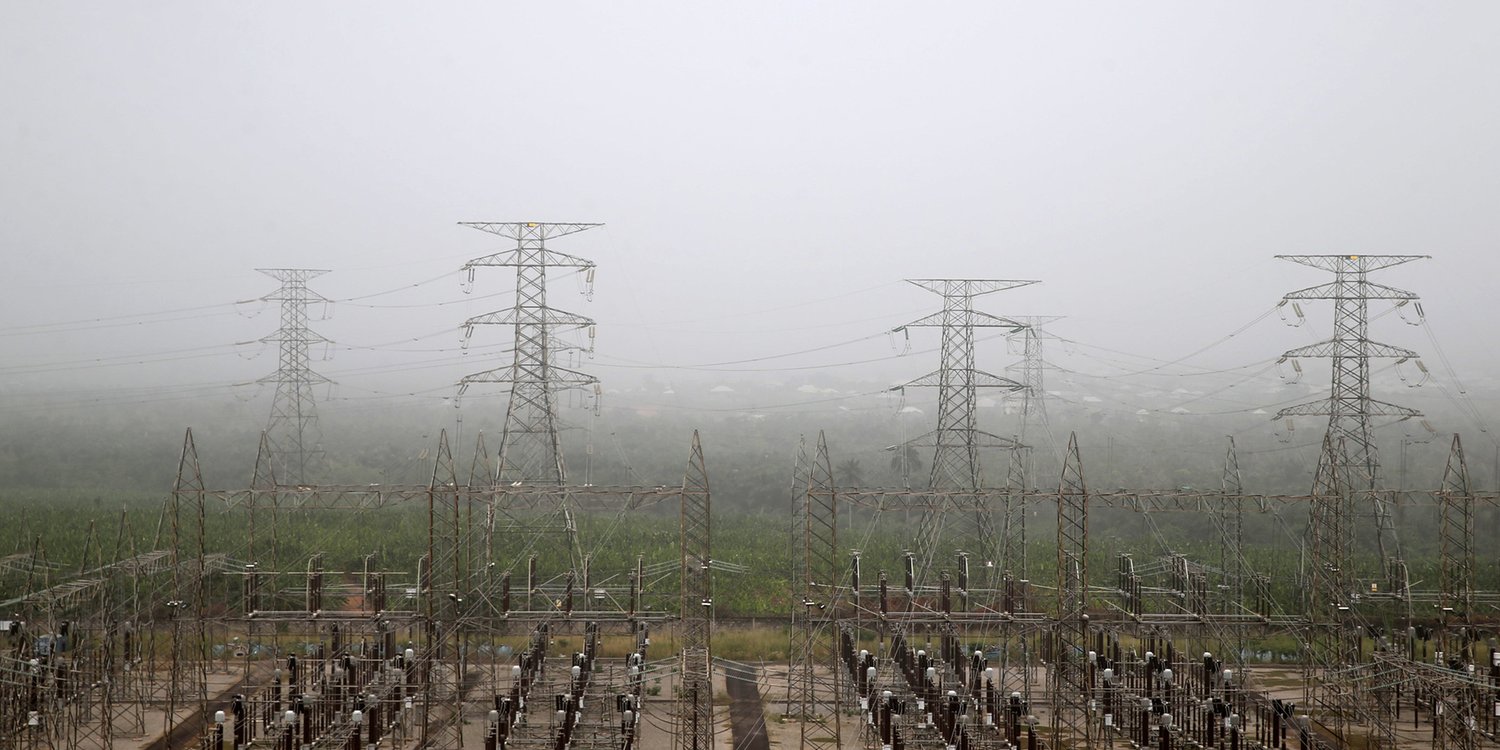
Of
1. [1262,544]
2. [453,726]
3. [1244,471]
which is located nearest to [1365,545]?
[1262,544]

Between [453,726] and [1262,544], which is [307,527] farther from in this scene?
[1262,544]

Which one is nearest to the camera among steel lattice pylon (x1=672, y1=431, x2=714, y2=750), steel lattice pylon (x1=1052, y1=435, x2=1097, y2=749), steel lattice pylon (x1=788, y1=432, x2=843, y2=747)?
steel lattice pylon (x1=672, y1=431, x2=714, y2=750)

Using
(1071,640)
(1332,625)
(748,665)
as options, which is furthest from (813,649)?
(1332,625)

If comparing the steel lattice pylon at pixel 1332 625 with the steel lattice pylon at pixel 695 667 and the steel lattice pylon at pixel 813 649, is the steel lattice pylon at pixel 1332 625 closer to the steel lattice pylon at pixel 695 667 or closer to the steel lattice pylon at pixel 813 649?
the steel lattice pylon at pixel 813 649

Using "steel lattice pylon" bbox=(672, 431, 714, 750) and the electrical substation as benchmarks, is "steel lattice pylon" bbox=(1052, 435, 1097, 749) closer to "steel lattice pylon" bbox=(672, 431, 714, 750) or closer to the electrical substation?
the electrical substation

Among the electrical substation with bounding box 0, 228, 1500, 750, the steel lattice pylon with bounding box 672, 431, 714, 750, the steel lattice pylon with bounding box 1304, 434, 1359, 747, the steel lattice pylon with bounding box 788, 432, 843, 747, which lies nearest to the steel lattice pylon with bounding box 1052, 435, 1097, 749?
the electrical substation with bounding box 0, 228, 1500, 750

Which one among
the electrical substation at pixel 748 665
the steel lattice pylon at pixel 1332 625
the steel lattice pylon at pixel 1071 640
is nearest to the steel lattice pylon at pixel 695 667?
the electrical substation at pixel 748 665

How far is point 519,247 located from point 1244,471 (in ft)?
149

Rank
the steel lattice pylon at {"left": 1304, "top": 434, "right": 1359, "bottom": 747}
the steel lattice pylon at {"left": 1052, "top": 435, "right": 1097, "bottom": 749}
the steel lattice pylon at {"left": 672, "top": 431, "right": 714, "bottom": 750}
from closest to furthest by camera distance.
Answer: the steel lattice pylon at {"left": 672, "top": 431, "right": 714, "bottom": 750}, the steel lattice pylon at {"left": 1052, "top": 435, "right": 1097, "bottom": 749}, the steel lattice pylon at {"left": 1304, "top": 434, "right": 1359, "bottom": 747}

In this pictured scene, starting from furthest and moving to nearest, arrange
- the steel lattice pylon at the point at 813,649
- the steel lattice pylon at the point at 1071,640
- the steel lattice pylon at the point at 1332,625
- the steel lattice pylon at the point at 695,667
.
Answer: the steel lattice pylon at the point at 1332,625
the steel lattice pylon at the point at 813,649
the steel lattice pylon at the point at 1071,640
the steel lattice pylon at the point at 695,667

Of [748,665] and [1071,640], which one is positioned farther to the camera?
[748,665]

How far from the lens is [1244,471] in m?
59.5

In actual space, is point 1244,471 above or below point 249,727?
above

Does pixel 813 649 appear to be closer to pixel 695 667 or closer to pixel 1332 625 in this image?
pixel 695 667
